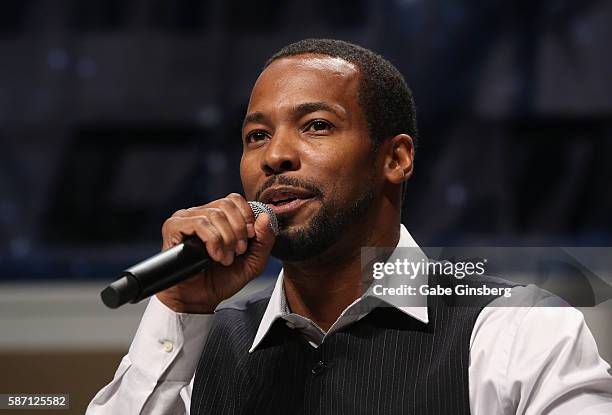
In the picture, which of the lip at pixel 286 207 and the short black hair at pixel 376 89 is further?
the short black hair at pixel 376 89

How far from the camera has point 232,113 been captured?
65.4 inches

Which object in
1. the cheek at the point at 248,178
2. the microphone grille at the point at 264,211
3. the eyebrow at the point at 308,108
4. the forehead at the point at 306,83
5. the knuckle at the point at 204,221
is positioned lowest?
the knuckle at the point at 204,221

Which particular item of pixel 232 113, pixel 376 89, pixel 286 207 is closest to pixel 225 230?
pixel 286 207

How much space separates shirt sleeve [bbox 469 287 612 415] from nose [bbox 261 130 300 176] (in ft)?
0.92

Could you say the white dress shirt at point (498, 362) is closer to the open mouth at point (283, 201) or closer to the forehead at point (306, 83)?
the open mouth at point (283, 201)

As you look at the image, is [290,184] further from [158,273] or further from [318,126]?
[158,273]

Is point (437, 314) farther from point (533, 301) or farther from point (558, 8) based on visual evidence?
point (558, 8)

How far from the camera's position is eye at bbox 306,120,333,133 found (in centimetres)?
98

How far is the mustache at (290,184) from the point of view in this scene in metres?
0.93

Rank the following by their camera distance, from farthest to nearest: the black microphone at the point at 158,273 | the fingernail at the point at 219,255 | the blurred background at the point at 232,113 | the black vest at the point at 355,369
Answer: the blurred background at the point at 232,113 → the black vest at the point at 355,369 → the fingernail at the point at 219,255 → the black microphone at the point at 158,273

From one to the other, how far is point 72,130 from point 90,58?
158mm

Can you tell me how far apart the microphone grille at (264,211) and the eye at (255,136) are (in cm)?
13

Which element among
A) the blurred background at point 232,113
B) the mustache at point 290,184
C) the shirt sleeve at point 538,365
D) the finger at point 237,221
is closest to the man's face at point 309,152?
the mustache at point 290,184

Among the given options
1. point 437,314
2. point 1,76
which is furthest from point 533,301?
point 1,76
